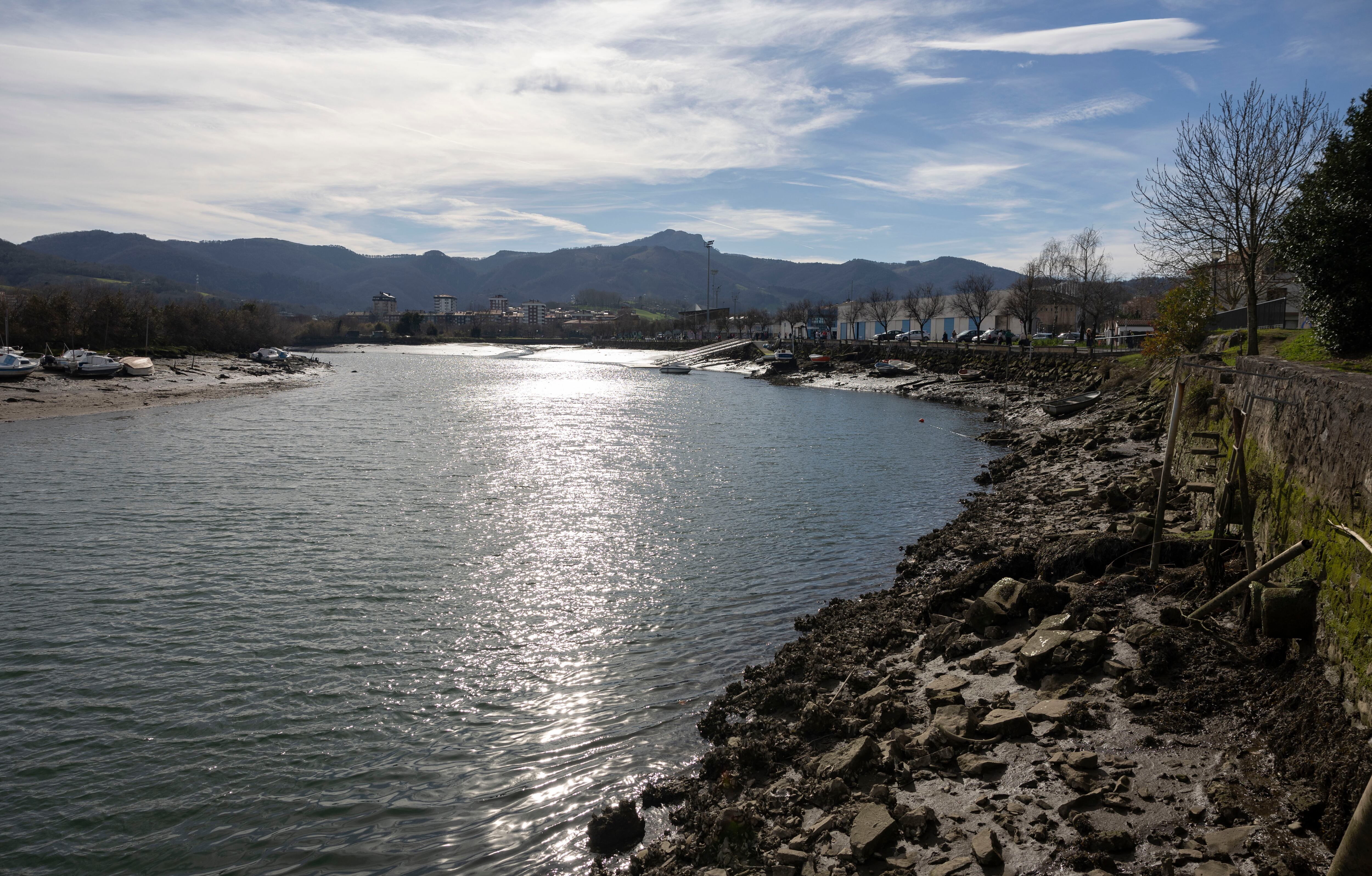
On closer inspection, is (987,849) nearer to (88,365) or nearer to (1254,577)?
(1254,577)

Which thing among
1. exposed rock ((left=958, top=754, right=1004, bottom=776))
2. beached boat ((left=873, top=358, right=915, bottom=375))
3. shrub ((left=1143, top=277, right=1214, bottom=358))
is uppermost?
shrub ((left=1143, top=277, right=1214, bottom=358))

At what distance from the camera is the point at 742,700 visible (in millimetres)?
10664

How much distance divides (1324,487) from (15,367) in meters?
76.8

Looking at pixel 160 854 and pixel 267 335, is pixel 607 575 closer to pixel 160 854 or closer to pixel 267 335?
pixel 160 854

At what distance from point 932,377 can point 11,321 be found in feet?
323

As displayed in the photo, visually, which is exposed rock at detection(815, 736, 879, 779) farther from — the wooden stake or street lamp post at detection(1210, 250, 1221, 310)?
street lamp post at detection(1210, 250, 1221, 310)

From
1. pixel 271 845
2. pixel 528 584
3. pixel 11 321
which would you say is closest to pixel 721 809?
pixel 271 845

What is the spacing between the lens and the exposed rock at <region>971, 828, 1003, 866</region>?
5992mm

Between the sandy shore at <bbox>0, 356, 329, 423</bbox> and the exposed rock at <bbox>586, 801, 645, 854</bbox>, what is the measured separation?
54.8m

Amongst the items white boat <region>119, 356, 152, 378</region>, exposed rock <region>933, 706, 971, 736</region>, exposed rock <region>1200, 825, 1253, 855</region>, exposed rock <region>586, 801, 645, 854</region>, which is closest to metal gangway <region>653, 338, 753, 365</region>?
white boat <region>119, 356, 152, 378</region>

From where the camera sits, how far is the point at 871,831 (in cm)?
658

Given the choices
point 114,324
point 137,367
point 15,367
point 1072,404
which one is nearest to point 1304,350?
point 1072,404

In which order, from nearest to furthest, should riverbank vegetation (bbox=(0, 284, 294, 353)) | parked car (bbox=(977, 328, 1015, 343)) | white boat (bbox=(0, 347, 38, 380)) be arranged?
white boat (bbox=(0, 347, 38, 380)) < riverbank vegetation (bbox=(0, 284, 294, 353)) < parked car (bbox=(977, 328, 1015, 343))

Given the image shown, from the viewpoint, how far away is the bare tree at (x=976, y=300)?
4114 inches
